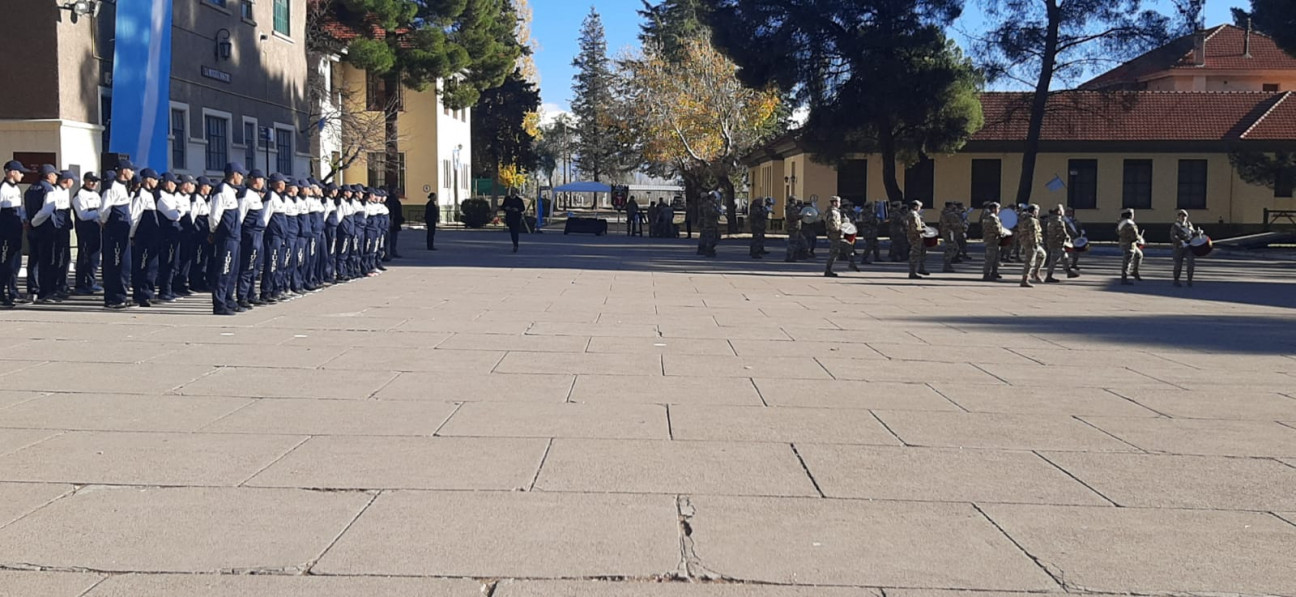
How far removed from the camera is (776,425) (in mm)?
8398

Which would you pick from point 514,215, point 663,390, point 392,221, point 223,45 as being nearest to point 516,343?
point 663,390

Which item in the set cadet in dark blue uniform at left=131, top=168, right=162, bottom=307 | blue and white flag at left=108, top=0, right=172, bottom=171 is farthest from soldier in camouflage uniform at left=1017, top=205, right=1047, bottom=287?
blue and white flag at left=108, top=0, right=172, bottom=171

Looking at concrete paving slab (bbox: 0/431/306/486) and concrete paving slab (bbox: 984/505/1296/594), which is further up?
concrete paving slab (bbox: 0/431/306/486)

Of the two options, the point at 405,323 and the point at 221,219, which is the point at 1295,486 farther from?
the point at 221,219

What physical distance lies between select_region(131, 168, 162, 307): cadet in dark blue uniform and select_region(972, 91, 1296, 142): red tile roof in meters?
36.8

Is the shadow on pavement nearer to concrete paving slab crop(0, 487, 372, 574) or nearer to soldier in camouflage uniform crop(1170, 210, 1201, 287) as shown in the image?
soldier in camouflage uniform crop(1170, 210, 1201, 287)

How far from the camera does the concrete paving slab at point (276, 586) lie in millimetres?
4777

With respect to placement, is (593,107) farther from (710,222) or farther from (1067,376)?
Answer: (1067,376)

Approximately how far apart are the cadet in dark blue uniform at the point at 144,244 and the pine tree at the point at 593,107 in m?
41.5

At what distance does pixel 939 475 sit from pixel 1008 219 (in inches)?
792

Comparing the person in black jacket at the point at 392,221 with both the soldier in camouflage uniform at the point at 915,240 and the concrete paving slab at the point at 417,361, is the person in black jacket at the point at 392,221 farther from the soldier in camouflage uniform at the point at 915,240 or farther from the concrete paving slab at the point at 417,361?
the concrete paving slab at the point at 417,361

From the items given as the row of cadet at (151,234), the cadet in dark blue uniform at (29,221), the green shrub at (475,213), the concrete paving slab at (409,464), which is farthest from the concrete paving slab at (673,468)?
the green shrub at (475,213)

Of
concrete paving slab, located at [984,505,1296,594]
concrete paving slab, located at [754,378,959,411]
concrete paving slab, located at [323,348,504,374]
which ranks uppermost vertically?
concrete paving slab, located at [323,348,504,374]

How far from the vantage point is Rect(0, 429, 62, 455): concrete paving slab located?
23.7ft
